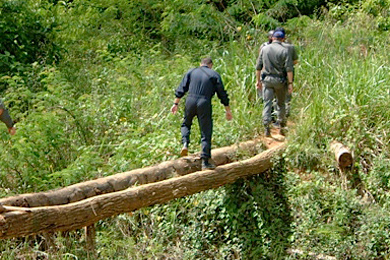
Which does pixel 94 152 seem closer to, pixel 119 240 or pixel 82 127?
pixel 82 127

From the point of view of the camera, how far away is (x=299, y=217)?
9.41 meters

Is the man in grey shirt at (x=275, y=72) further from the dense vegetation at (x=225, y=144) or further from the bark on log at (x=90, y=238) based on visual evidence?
the bark on log at (x=90, y=238)

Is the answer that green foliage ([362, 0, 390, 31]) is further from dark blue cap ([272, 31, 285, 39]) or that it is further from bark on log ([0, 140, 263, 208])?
bark on log ([0, 140, 263, 208])

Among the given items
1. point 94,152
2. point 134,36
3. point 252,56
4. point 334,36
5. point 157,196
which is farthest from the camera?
point 134,36

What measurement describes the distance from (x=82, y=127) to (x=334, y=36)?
552 cm

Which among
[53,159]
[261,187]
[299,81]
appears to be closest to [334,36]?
[299,81]

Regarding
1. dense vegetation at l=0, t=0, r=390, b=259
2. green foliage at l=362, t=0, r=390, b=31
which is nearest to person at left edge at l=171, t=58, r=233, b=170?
A: dense vegetation at l=0, t=0, r=390, b=259

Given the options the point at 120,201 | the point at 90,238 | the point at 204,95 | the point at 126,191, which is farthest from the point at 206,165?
the point at 90,238

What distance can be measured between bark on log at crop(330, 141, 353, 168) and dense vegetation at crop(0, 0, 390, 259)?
212 millimetres

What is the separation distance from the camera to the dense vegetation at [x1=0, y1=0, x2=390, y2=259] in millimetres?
9062

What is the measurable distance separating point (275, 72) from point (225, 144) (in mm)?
1432

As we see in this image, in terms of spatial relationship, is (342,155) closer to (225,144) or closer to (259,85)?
(225,144)

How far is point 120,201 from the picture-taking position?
326 inches

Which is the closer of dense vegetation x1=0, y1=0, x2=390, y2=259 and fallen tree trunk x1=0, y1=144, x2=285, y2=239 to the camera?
fallen tree trunk x1=0, y1=144, x2=285, y2=239
